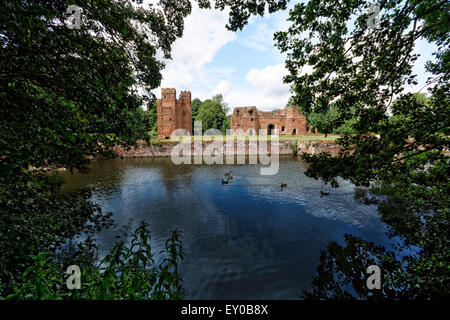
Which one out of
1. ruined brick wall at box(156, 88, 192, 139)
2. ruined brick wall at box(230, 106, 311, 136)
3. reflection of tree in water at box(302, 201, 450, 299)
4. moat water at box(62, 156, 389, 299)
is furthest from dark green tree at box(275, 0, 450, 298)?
ruined brick wall at box(230, 106, 311, 136)

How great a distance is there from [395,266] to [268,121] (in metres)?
44.1

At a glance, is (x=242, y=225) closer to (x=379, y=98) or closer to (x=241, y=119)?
(x=379, y=98)

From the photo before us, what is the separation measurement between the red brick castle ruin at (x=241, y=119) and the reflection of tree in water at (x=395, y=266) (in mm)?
39421

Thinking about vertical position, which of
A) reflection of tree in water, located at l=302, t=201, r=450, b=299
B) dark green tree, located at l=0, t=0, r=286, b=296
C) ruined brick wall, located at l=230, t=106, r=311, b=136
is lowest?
reflection of tree in water, located at l=302, t=201, r=450, b=299

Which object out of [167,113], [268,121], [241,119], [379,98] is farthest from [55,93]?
[268,121]

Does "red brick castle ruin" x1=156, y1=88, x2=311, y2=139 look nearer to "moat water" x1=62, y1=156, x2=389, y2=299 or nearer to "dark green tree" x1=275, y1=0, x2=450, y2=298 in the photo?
"moat water" x1=62, y1=156, x2=389, y2=299

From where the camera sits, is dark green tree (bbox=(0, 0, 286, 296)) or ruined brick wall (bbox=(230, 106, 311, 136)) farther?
ruined brick wall (bbox=(230, 106, 311, 136))

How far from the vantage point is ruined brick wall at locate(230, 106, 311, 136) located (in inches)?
Answer: 1734

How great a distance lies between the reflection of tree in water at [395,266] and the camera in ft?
13.2

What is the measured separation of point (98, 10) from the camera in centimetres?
398

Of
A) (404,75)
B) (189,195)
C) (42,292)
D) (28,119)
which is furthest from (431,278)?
(189,195)

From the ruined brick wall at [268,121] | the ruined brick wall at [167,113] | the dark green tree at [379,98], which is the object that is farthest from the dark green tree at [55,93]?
the ruined brick wall at [268,121]

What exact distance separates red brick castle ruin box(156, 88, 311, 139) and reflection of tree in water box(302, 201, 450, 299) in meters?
39.4

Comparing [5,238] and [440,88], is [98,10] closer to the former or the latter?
[5,238]
